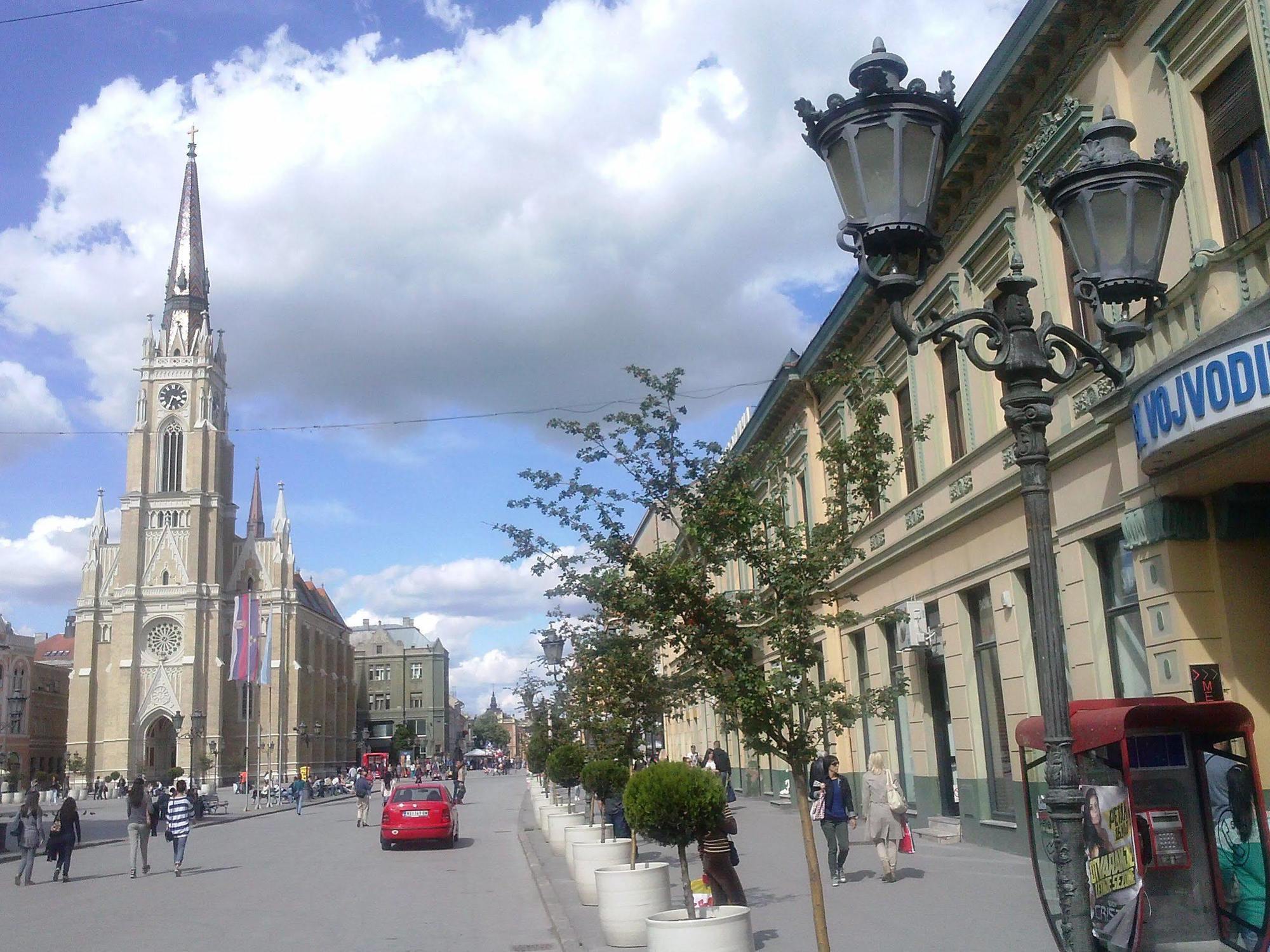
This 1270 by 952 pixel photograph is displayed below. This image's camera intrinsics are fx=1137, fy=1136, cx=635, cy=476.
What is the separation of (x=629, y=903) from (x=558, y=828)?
11.0 metres

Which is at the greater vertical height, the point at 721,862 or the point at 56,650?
the point at 56,650

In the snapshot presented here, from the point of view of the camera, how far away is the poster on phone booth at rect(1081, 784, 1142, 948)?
24.2 feet

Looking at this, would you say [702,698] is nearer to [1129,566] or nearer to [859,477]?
[859,477]

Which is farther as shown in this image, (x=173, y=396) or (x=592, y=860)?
(x=173, y=396)

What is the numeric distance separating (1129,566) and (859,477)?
17.3 feet

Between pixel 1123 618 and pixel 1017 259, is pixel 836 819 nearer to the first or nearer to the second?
pixel 1123 618

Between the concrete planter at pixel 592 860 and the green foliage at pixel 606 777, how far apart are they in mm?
2832

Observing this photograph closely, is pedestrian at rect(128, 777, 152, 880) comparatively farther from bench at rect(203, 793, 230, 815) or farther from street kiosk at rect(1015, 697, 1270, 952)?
bench at rect(203, 793, 230, 815)

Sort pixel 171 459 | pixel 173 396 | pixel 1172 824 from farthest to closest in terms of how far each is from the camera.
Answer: pixel 173 396 → pixel 171 459 → pixel 1172 824

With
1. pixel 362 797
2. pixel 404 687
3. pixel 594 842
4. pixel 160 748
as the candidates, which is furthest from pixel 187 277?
pixel 594 842

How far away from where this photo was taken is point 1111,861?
750cm

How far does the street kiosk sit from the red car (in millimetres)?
19441

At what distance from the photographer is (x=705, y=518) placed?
9.50 meters

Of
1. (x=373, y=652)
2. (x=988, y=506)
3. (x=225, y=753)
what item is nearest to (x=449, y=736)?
→ (x=373, y=652)
